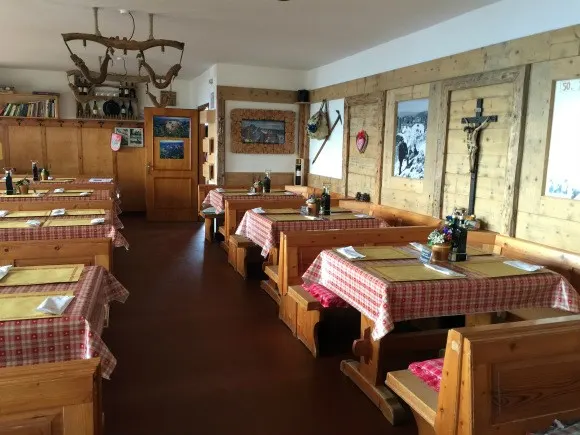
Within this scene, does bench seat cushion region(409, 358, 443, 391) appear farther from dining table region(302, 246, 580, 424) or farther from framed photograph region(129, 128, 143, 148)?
framed photograph region(129, 128, 143, 148)

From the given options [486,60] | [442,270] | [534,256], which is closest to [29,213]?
[442,270]

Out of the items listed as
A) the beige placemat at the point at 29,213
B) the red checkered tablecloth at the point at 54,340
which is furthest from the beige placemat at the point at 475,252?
the beige placemat at the point at 29,213

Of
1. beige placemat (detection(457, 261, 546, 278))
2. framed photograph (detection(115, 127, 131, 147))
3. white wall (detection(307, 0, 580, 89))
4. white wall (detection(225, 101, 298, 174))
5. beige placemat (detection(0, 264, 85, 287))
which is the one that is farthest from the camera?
framed photograph (detection(115, 127, 131, 147))

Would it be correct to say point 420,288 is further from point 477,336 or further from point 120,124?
point 120,124

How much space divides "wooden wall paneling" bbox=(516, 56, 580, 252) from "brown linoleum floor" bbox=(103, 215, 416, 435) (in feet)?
6.36

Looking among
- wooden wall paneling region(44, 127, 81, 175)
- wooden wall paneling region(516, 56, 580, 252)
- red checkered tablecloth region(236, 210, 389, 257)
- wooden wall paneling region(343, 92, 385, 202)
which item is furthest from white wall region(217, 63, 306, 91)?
wooden wall paneling region(516, 56, 580, 252)

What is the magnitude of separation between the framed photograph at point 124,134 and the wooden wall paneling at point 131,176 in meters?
0.11

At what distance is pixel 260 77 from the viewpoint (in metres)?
8.03

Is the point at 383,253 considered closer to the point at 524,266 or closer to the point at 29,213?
the point at 524,266

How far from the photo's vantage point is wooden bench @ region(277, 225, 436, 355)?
366cm

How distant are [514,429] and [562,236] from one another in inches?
94.7

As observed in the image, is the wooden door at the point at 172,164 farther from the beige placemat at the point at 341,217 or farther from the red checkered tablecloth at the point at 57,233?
the red checkered tablecloth at the point at 57,233

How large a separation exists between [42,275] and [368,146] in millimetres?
4767

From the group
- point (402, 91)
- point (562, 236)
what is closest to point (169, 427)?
point (562, 236)
